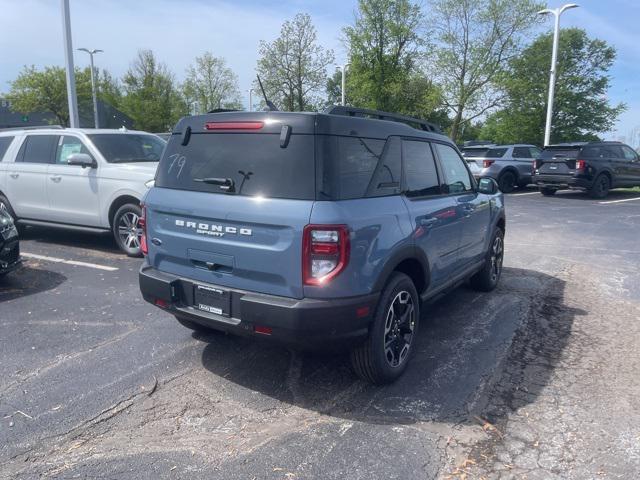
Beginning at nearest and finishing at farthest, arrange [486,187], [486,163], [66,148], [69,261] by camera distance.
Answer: [486,187] < [69,261] < [66,148] < [486,163]

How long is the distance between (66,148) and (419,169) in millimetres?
5983

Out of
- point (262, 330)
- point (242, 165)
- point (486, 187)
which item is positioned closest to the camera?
point (262, 330)

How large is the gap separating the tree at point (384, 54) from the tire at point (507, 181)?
36.2 feet

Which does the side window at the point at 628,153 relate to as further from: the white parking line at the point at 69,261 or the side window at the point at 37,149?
the side window at the point at 37,149

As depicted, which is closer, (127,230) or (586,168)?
(127,230)

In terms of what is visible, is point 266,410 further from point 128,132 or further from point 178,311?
point 128,132

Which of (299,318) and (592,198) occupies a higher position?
(299,318)

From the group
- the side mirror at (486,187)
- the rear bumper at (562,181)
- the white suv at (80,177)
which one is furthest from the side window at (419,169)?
the rear bumper at (562,181)

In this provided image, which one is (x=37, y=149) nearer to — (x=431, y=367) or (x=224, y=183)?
(x=224, y=183)

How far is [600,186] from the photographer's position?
15.9m

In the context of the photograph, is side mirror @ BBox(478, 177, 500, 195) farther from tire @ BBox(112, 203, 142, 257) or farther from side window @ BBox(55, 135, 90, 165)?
side window @ BBox(55, 135, 90, 165)

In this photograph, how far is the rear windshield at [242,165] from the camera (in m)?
3.16

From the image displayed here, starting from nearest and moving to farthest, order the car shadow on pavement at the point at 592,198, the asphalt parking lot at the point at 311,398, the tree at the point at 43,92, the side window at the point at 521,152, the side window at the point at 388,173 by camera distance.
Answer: the asphalt parking lot at the point at 311,398, the side window at the point at 388,173, the car shadow on pavement at the point at 592,198, the side window at the point at 521,152, the tree at the point at 43,92

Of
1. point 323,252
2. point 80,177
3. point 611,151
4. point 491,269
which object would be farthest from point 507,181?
point 323,252
